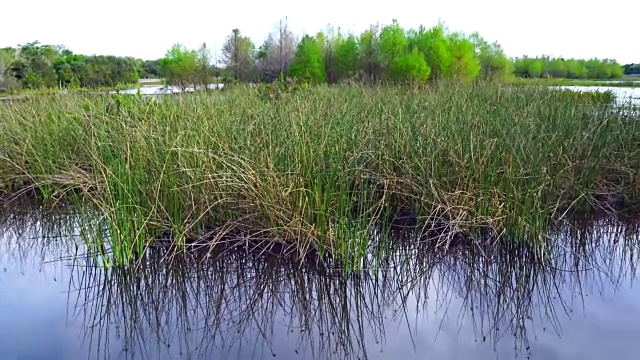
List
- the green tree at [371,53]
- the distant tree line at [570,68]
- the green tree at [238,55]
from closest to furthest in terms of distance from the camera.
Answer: the green tree at [238,55] → the green tree at [371,53] → the distant tree line at [570,68]

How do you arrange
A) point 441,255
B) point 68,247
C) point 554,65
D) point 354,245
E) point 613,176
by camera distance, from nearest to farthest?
point 354,245, point 441,255, point 68,247, point 613,176, point 554,65

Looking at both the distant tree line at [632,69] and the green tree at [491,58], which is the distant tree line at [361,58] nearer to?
the green tree at [491,58]

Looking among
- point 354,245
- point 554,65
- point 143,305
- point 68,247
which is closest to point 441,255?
point 354,245

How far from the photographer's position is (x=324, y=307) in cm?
264

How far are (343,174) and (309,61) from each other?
36.0 ft

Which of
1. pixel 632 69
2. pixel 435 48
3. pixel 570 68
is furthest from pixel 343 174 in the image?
pixel 632 69

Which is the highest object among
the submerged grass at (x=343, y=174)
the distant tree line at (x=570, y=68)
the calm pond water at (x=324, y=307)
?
the distant tree line at (x=570, y=68)

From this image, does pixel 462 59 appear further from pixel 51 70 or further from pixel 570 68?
pixel 51 70

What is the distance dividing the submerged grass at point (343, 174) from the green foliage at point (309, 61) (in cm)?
911

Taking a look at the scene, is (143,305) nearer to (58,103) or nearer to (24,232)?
(24,232)

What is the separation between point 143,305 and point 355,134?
6.40 feet

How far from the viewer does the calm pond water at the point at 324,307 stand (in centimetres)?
233

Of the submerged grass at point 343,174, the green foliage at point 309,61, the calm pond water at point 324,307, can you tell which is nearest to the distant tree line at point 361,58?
the green foliage at point 309,61

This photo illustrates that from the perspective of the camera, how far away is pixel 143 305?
2.71 metres
